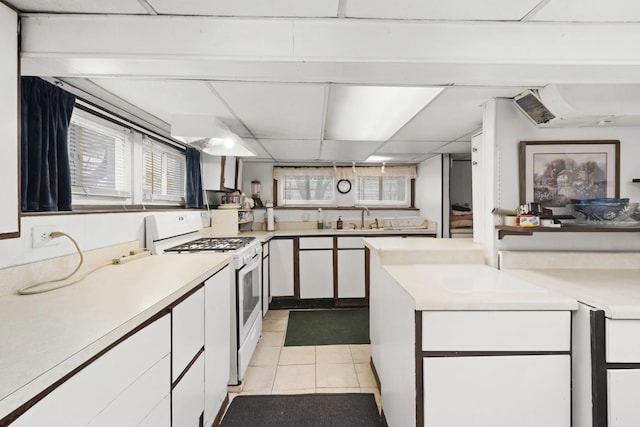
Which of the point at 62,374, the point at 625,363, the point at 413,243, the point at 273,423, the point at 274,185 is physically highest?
the point at 274,185

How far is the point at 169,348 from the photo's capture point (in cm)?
117

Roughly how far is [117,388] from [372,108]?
195cm

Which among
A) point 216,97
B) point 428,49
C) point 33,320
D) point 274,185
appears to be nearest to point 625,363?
point 428,49

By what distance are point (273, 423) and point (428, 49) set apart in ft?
7.04

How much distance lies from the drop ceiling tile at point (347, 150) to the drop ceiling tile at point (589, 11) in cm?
183

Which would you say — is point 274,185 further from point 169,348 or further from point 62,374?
point 62,374

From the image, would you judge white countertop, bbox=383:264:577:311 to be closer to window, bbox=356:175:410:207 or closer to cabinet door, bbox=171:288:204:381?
cabinet door, bbox=171:288:204:381

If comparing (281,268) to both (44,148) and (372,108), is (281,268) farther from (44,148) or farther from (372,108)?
(44,148)

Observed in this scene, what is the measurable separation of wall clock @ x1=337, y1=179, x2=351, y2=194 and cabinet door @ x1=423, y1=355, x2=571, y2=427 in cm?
341

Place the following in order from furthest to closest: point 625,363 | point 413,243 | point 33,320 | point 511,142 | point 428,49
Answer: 1. point 413,243
2. point 511,142
3. point 428,49
4. point 625,363
5. point 33,320

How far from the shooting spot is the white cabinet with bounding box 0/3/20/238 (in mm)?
1021

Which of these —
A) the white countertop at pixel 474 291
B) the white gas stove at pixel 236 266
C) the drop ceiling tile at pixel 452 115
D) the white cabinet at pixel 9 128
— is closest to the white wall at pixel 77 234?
the white gas stove at pixel 236 266

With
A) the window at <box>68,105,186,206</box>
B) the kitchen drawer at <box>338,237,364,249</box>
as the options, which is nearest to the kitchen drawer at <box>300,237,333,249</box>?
the kitchen drawer at <box>338,237,364,249</box>

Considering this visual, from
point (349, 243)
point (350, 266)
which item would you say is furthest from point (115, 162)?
point (350, 266)
